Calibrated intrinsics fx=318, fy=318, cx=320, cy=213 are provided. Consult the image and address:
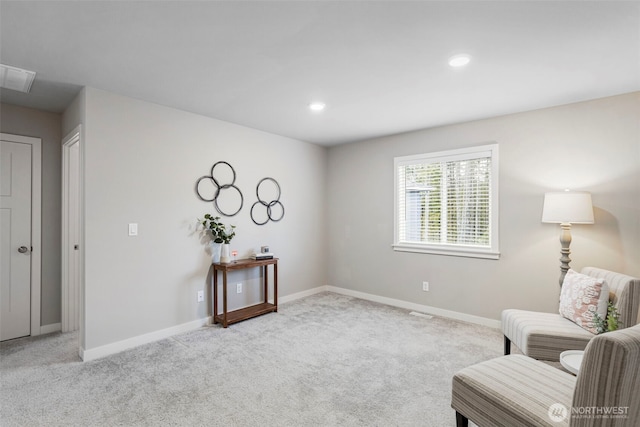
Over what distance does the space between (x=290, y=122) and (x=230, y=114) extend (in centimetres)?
72

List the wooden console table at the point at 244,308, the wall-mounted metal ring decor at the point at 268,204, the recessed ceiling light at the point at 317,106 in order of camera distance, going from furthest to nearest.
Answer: the wall-mounted metal ring decor at the point at 268,204
the wooden console table at the point at 244,308
the recessed ceiling light at the point at 317,106

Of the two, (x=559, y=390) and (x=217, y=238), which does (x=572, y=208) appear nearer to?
(x=559, y=390)

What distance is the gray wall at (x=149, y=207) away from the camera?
113 inches

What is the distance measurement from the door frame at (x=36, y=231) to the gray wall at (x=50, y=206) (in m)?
0.03

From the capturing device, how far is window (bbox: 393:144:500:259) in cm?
372

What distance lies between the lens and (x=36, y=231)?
341 centimetres

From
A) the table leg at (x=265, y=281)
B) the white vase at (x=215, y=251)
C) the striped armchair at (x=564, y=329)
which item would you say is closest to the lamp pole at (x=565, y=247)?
the striped armchair at (x=564, y=329)

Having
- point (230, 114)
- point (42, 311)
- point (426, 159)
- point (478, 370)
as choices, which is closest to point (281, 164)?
point (230, 114)

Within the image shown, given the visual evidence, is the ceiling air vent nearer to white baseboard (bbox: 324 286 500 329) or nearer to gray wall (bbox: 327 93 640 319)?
gray wall (bbox: 327 93 640 319)

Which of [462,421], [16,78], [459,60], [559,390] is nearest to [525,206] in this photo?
[459,60]

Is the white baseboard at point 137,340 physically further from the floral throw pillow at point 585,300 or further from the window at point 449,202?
the floral throw pillow at point 585,300

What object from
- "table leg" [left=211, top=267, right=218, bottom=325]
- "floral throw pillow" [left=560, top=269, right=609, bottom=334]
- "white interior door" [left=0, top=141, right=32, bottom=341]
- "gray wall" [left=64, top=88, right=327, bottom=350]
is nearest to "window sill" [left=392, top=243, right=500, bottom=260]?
"floral throw pillow" [left=560, top=269, right=609, bottom=334]

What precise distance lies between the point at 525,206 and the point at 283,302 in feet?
10.8

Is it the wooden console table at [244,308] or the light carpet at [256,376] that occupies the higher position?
the wooden console table at [244,308]
